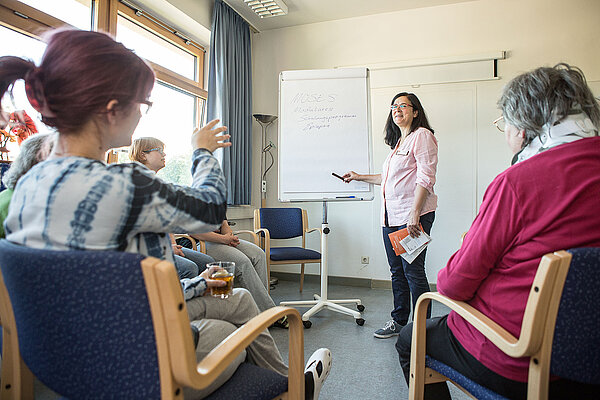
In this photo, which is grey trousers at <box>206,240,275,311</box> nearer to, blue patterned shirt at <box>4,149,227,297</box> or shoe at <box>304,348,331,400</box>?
shoe at <box>304,348,331,400</box>

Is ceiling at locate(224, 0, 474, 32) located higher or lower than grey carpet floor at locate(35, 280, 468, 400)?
higher

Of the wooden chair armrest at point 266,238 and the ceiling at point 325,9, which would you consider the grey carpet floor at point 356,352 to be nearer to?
the wooden chair armrest at point 266,238

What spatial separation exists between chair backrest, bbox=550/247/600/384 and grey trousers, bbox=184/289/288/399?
68 cm

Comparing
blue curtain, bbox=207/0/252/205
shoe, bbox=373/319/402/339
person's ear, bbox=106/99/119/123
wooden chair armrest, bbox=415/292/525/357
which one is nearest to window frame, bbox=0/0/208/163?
blue curtain, bbox=207/0/252/205

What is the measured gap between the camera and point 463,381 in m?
1.06

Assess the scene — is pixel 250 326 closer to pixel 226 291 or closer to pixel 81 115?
pixel 226 291

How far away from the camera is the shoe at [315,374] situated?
114 cm

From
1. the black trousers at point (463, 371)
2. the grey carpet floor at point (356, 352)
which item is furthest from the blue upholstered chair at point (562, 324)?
the grey carpet floor at point (356, 352)

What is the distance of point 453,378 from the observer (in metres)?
1.10

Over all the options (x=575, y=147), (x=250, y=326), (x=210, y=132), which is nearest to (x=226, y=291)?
(x=250, y=326)

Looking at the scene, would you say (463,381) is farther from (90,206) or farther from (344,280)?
(344,280)

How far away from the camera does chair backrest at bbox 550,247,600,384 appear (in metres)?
0.77

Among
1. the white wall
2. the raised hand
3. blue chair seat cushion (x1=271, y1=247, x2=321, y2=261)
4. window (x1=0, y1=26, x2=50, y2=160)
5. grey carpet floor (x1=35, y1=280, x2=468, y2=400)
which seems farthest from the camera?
the white wall

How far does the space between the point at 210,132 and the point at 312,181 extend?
215 centimetres
